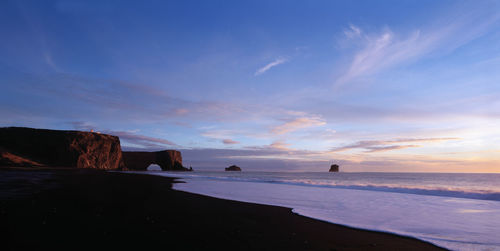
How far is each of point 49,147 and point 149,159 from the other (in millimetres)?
56584

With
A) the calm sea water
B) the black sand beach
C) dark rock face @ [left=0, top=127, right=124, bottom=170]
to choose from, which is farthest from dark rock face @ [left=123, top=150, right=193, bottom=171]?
the black sand beach

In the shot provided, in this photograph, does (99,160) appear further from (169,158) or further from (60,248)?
(60,248)

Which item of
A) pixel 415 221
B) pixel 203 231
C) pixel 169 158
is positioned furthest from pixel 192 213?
pixel 169 158

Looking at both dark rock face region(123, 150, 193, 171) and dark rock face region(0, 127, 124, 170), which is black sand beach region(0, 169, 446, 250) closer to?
dark rock face region(0, 127, 124, 170)

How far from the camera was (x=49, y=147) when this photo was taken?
65938mm

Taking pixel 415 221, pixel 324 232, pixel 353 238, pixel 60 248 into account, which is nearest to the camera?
pixel 60 248

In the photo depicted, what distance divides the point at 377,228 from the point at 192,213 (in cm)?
461

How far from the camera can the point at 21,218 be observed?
16.5 ft

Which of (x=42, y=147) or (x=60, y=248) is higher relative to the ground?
(x=42, y=147)

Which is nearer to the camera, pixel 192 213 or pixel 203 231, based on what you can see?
pixel 203 231

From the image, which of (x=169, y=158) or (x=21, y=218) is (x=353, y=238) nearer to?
(x=21, y=218)

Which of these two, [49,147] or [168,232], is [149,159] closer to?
[49,147]

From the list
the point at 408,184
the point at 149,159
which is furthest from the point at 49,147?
the point at 408,184

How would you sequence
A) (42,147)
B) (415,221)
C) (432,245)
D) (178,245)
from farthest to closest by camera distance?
(42,147)
(415,221)
(432,245)
(178,245)
